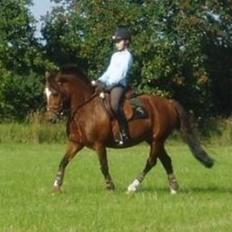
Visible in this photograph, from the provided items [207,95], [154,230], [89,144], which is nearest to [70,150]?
[89,144]

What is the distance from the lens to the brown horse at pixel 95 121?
56.5 feet

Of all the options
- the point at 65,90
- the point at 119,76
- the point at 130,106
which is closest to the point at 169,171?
the point at 130,106

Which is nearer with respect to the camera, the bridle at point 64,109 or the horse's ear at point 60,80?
the bridle at point 64,109

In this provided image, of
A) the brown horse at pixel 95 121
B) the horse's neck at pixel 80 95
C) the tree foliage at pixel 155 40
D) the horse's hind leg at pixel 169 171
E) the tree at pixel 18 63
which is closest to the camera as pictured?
the brown horse at pixel 95 121

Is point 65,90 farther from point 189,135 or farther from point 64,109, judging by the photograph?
point 189,135

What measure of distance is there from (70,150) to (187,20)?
32071 mm

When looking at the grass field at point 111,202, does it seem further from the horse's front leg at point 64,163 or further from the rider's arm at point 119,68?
the rider's arm at point 119,68

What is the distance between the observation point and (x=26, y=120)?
148 ft

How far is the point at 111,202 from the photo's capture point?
1537 centimetres

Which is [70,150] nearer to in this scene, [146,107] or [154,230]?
[146,107]

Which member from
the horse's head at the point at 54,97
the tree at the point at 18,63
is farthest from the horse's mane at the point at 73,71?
the tree at the point at 18,63

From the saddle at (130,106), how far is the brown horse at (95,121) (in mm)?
24

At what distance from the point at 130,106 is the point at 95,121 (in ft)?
2.32

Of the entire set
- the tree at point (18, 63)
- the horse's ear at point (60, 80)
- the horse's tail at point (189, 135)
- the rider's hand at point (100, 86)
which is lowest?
the tree at point (18, 63)
